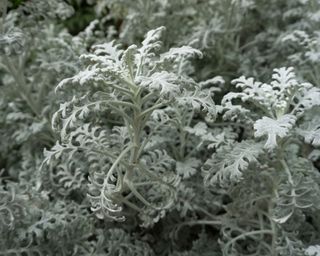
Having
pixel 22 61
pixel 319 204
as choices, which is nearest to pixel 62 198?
pixel 22 61

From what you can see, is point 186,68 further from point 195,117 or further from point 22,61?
point 22,61

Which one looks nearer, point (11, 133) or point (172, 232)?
point (172, 232)

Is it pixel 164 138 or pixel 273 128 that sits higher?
pixel 273 128

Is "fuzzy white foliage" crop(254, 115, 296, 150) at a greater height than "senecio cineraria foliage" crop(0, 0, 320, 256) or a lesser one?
greater

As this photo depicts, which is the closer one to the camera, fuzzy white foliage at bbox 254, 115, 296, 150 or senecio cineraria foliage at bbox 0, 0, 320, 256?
fuzzy white foliage at bbox 254, 115, 296, 150

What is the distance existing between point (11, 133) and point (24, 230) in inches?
17.5

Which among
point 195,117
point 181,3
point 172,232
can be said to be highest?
point 181,3

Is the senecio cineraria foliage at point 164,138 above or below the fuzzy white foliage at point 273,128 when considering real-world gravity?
below

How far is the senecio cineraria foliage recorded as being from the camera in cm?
117

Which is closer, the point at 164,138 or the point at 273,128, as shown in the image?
the point at 273,128

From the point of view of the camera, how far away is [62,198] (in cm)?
149

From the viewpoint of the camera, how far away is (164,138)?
1.43m

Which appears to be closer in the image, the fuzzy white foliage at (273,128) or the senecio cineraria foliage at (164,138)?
the fuzzy white foliage at (273,128)

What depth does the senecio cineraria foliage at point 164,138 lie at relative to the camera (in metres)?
1.17
